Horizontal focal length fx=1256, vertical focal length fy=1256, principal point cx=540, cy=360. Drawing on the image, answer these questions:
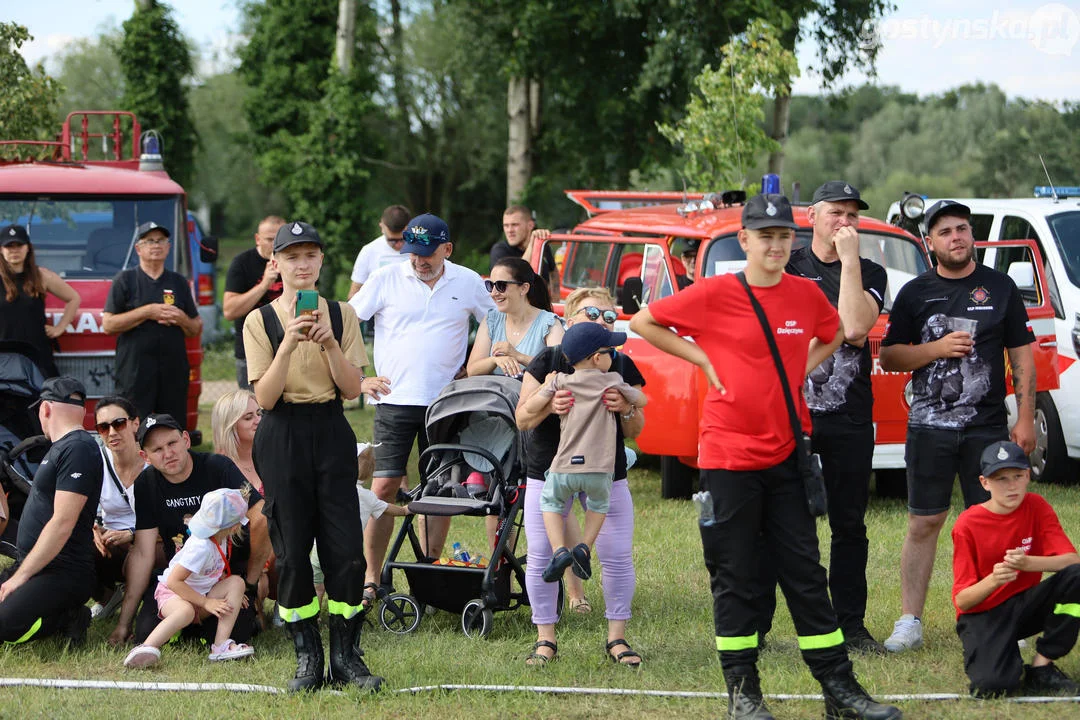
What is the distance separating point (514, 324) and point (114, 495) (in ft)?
7.78

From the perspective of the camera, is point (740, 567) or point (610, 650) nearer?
point (740, 567)

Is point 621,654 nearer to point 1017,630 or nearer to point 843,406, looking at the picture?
point 843,406

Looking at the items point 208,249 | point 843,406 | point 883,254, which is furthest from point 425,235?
point 208,249

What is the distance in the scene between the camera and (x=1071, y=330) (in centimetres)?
968

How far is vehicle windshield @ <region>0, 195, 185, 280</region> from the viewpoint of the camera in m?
11.2

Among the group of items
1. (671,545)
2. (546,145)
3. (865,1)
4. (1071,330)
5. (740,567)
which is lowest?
(671,545)

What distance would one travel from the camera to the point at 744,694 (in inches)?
190

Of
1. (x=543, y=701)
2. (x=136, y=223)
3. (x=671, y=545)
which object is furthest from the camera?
(x=136, y=223)

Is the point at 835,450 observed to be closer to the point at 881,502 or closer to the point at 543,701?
the point at 543,701

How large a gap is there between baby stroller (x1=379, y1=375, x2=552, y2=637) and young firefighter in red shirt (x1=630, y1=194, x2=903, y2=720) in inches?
66.3

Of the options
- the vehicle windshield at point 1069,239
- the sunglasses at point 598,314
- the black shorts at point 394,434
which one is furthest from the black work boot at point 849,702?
the vehicle windshield at point 1069,239

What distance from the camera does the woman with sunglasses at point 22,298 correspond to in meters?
9.38

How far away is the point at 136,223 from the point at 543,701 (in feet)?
25.4

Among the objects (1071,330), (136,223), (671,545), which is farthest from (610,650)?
(136,223)
